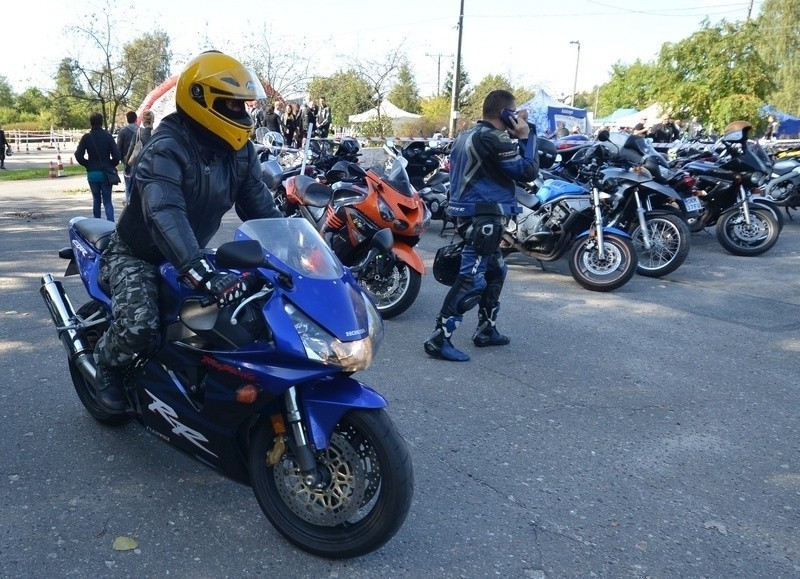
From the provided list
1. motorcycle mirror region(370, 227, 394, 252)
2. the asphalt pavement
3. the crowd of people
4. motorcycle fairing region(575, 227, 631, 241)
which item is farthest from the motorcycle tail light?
the crowd of people

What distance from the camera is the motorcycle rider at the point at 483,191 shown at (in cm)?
482

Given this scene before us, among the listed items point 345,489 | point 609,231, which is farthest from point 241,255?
point 609,231

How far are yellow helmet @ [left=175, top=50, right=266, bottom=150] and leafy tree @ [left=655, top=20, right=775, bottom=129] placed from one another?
21454mm

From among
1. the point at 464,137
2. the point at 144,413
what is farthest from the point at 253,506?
the point at 464,137

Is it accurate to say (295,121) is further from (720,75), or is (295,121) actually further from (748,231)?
(748,231)

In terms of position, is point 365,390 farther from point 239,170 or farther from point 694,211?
point 694,211

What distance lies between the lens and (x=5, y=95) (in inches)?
2581

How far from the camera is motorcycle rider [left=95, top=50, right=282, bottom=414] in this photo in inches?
109

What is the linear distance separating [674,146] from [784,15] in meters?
44.7

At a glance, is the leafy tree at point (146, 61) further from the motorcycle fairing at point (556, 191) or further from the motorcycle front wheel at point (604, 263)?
the motorcycle front wheel at point (604, 263)

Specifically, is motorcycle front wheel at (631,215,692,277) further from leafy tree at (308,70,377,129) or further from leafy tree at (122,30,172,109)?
leafy tree at (308,70,377,129)

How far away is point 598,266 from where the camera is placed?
23.9 feet

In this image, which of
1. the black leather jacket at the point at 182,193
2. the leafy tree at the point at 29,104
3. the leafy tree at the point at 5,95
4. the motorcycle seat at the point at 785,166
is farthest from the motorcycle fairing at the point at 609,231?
the leafy tree at the point at 5,95

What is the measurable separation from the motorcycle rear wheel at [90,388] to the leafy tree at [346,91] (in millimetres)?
28007
